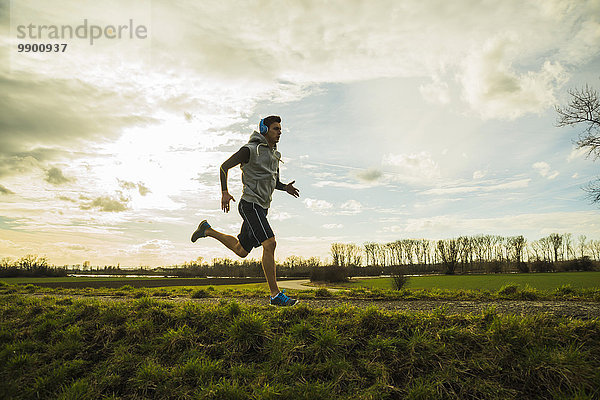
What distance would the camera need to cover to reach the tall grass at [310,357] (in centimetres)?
330

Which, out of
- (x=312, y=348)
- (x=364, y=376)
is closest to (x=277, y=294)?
(x=312, y=348)

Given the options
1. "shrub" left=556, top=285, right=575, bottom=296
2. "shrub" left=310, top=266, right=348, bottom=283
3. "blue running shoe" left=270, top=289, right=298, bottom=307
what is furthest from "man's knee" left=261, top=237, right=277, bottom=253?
"shrub" left=310, top=266, right=348, bottom=283

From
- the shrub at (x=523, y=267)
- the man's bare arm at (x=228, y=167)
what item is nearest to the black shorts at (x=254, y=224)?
the man's bare arm at (x=228, y=167)

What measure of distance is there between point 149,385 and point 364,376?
2.43m

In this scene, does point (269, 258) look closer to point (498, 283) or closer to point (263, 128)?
point (263, 128)

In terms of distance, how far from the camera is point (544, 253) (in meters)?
102

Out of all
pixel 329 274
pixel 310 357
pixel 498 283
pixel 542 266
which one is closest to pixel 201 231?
pixel 310 357

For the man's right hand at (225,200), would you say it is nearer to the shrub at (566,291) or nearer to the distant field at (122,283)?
the shrub at (566,291)

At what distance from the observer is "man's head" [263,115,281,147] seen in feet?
18.2

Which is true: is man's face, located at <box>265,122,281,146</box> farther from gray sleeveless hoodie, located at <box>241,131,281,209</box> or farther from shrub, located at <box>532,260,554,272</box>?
shrub, located at <box>532,260,554,272</box>

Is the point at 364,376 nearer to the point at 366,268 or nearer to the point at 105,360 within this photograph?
the point at 105,360

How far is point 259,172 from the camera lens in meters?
5.37

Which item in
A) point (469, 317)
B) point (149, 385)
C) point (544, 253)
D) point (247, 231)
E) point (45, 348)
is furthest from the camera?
point (544, 253)

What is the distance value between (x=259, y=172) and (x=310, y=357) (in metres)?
2.86
